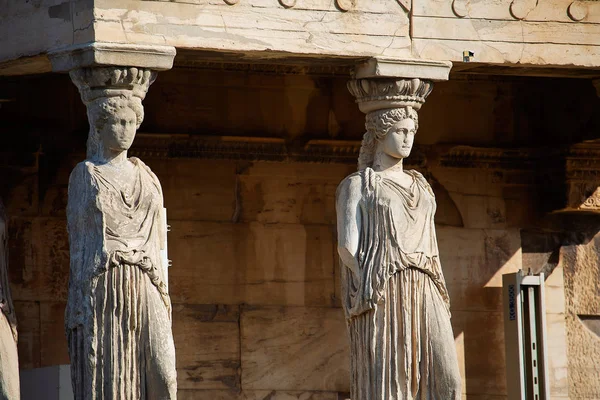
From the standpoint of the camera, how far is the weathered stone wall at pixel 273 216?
18.7 m

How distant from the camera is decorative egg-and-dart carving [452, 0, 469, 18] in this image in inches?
676

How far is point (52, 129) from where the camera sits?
61.5 feet

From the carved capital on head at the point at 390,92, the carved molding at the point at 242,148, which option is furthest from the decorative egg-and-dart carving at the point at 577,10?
the carved molding at the point at 242,148

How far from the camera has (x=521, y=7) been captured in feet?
57.0

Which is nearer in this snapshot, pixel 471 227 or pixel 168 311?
pixel 168 311

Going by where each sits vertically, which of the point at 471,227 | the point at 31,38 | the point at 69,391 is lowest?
the point at 69,391

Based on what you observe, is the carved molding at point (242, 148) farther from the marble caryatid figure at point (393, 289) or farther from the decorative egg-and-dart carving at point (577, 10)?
the decorative egg-and-dart carving at point (577, 10)

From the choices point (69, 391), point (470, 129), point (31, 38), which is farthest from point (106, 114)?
point (470, 129)

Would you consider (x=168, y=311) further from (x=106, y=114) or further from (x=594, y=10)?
(x=594, y=10)

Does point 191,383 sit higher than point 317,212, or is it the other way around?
point 317,212

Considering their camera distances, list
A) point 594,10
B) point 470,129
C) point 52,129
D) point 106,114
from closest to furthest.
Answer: point 106,114, point 594,10, point 52,129, point 470,129

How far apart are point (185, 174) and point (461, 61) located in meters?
3.07

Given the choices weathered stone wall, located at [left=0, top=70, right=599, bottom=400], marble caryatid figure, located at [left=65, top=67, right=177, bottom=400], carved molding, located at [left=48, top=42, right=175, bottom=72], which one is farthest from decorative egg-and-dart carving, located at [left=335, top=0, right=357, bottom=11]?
weathered stone wall, located at [left=0, top=70, right=599, bottom=400]

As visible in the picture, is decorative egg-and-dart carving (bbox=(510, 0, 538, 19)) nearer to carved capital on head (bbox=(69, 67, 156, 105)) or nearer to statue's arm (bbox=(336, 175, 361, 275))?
statue's arm (bbox=(336, 175, 361, 275))
